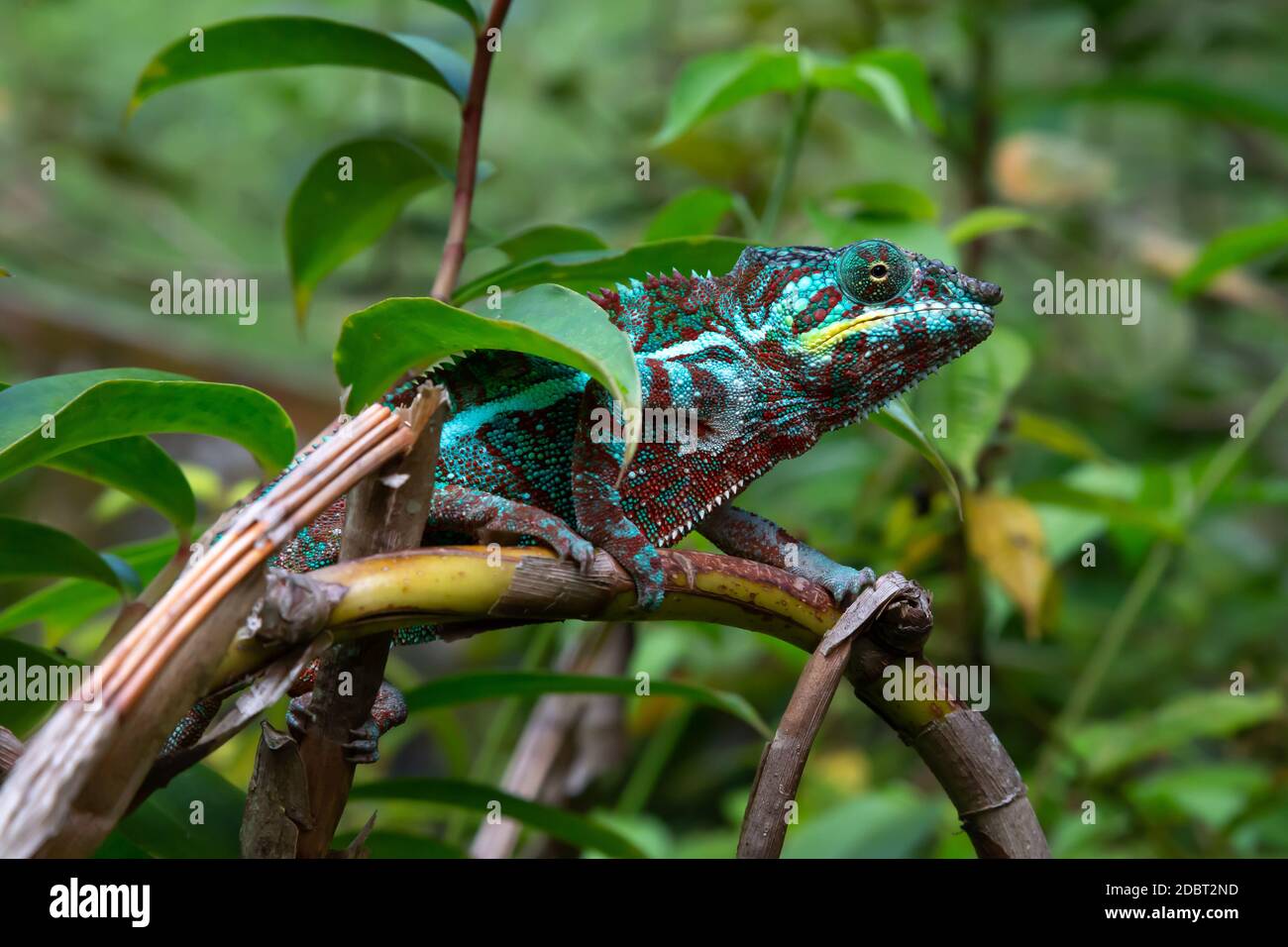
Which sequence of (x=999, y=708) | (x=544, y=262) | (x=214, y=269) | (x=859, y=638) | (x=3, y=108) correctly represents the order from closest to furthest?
1. (x=859, y=638)
2. (x=544, y=262)
3. (x=999, y=708)
4. (x=214, y=269)
5. (x=3, y=108)

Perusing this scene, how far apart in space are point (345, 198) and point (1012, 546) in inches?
50.1

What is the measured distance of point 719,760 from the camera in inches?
143

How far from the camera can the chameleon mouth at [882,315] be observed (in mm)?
1409

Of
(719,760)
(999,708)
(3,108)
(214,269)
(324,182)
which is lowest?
(719,760)

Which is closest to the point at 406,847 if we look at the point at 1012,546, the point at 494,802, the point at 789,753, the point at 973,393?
the point at 494,802

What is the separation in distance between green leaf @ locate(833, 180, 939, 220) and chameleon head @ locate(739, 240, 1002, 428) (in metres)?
0.36

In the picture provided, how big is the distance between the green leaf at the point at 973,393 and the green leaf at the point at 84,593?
112 centimetres

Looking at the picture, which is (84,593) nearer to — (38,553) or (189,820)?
(38,553)

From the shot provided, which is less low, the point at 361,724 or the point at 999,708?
the point at 361,724

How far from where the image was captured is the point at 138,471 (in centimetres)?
125

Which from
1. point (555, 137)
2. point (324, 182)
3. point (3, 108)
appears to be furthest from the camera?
point (555, 137)

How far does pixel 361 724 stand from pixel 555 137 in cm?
461

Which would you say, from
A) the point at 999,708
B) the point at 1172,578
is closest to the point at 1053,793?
the point at 999,708
